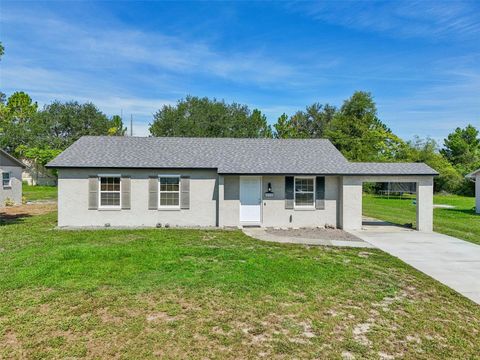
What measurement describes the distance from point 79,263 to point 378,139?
4763 centimetres

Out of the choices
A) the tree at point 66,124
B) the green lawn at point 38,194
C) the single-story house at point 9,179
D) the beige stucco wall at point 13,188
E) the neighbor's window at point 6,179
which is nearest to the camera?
the beige stucco wall at point 13,188

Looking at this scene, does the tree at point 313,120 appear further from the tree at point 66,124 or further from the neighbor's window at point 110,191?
the neighbor's window at point 110,191

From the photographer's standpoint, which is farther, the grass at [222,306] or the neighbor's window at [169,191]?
the neighbor's window at [169,191]

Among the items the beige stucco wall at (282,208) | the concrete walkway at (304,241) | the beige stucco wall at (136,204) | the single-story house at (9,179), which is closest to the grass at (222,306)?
the concrete walkway at (304,241)

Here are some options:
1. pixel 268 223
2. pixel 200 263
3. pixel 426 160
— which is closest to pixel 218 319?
pixel 200 263

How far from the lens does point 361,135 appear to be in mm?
47812

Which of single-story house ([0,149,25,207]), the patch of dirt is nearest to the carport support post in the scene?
the patch of dirt

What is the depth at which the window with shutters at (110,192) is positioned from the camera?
1548 cm

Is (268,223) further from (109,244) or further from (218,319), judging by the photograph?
(218,319)

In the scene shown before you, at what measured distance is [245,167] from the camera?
1574 centimetres

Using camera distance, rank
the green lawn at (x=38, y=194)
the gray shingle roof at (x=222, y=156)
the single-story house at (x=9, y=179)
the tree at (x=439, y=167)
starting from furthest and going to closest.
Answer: the tree at (x=439, y=167) < the green lawn at (x=38, y=194) < the single-story house at (x=9, y=179) < the gray shingle roof at (x=222, y=156)

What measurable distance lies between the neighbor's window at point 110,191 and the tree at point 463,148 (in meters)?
53.5

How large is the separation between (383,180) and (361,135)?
34997 millimetres

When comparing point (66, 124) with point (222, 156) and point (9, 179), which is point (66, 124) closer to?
point (9, 179)
